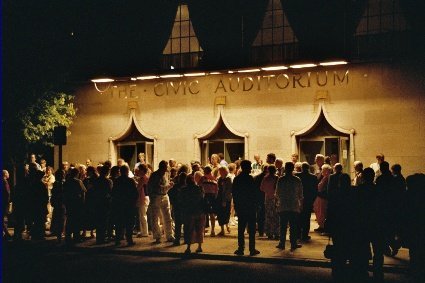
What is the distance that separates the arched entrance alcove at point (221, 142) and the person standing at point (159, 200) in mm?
7178

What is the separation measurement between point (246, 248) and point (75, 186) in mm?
4381

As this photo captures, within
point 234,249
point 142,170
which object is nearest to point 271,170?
point 234,249

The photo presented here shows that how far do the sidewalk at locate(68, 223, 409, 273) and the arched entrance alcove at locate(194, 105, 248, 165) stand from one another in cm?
637

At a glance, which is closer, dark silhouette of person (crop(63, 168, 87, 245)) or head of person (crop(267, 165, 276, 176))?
head of person (crop(267, 165, 276, 176))

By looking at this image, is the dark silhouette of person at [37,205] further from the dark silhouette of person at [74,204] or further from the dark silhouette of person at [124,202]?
the dark silhouette of person at [124,202]

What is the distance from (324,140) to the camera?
20.2m

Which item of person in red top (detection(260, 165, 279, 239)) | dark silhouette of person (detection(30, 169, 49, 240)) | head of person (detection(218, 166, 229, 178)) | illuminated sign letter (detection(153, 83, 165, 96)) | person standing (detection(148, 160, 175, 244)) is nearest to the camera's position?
person standing (detection(148, 160, 175, 244))

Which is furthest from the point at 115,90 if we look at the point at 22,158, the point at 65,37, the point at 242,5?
the point at 242,5

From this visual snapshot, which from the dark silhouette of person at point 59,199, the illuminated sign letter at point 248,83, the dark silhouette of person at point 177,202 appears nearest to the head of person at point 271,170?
the dark silhouette of person at point 177,202

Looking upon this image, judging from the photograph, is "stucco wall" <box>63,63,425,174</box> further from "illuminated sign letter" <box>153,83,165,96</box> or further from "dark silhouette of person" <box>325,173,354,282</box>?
"dark silhouette of person" <box>325,173,354,282</box>

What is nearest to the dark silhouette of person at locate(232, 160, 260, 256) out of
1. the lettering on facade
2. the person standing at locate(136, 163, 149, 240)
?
the person standing at locate(136, 163, 149, 240)

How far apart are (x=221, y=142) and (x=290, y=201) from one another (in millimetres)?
8952

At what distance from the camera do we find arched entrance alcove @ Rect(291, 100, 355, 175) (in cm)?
1972

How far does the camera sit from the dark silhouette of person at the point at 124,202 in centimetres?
1416
